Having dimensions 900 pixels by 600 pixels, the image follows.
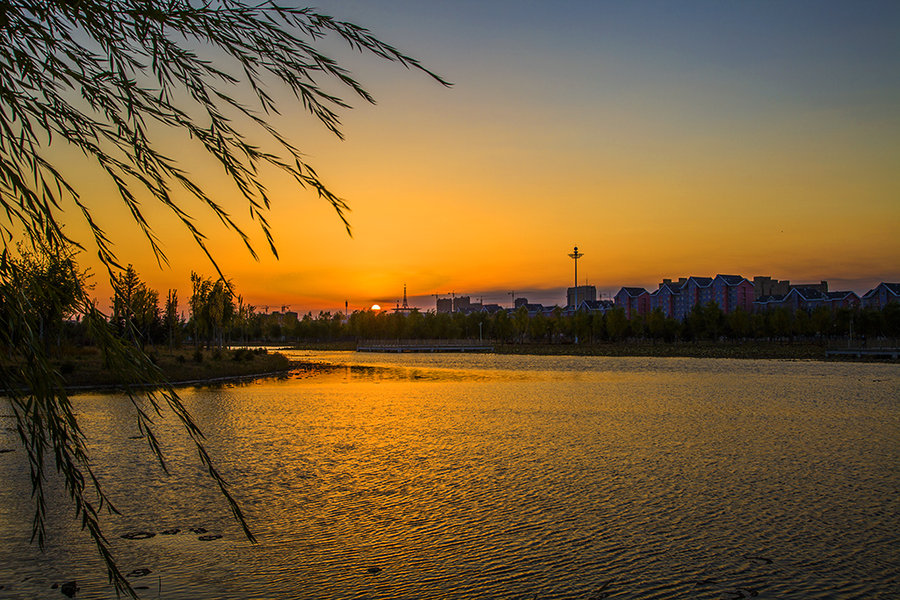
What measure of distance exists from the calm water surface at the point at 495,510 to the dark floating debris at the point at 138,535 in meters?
0.13

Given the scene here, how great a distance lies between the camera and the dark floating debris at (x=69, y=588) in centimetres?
634

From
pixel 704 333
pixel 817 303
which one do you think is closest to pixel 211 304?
pixel 704 333

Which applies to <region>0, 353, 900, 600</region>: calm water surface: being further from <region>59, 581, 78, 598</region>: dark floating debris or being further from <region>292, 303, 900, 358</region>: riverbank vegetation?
<region>292, 303, 900, 358</region>: riverbank vegetation

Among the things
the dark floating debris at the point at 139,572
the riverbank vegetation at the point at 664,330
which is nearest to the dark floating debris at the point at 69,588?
the dark floating debris at the point at 139,572

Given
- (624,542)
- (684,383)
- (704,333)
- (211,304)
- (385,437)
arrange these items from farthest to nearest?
(704,333), (211,304), (684,383), (385,437), (624,542)

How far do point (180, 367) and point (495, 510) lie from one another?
1183 inches

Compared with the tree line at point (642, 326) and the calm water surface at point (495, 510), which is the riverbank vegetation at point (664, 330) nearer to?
the tree line at point (642, 326)

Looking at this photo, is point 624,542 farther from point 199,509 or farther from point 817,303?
point 817,303

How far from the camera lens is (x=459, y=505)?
31.2 ft

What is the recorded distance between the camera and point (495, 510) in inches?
364

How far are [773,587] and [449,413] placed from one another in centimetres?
1436

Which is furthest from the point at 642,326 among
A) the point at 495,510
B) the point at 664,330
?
the point at 495,510

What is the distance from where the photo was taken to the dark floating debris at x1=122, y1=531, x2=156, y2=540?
7.95m

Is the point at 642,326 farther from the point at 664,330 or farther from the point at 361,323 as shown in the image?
the point at 361,323
